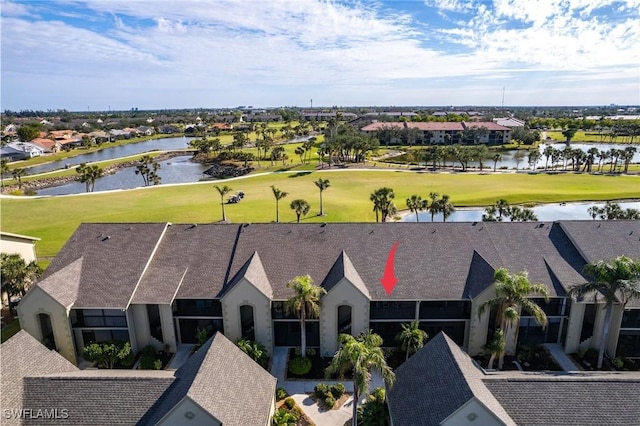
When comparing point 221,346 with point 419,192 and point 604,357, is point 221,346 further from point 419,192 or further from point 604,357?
point 419,192

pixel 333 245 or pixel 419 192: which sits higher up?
pixel 333 245

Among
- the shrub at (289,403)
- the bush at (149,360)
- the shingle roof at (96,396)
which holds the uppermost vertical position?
the shingle roof at (96,396)

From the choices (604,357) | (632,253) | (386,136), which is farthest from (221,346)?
(386,136)

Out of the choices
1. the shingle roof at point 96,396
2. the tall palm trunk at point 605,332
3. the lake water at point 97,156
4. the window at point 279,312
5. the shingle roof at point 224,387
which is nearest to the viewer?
the shingle roof at point 224,387

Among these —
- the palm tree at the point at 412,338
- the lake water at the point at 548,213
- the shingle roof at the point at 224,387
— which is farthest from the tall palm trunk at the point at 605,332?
the lake water at the point at 548,213

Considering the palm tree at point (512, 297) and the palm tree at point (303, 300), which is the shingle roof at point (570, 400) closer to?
the palm tree at point (512, 297)

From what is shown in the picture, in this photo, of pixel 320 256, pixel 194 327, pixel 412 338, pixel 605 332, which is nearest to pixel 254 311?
pixel 194 327
